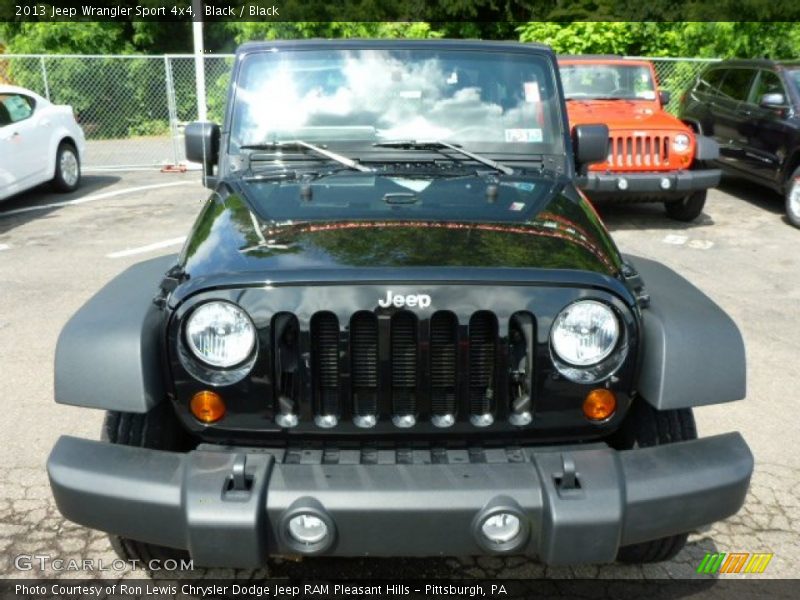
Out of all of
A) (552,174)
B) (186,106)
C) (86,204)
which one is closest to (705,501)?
(552,174)

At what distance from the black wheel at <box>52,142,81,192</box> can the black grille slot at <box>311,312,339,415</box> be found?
9.69 metres

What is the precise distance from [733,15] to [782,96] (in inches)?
236

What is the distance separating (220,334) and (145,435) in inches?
21.1

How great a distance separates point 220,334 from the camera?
2436 millimetres

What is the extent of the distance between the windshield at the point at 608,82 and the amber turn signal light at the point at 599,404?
25.3 ft

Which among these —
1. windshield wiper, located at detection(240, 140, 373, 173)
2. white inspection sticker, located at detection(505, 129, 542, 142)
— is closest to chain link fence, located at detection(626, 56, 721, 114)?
white inspection sticker, located at detection(505, 129, 542, 142)

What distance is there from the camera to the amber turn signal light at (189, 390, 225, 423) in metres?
2.49

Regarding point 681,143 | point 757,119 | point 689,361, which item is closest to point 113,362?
point 689,361

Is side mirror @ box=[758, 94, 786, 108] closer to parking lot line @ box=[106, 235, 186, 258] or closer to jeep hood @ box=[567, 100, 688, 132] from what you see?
jeep hood @ box=[567, 100, 688, 132]

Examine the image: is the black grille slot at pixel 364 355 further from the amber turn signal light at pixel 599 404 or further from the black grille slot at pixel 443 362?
the amber turn signal light at pixel 599 404

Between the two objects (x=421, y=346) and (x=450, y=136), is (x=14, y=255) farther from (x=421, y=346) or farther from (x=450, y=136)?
(x=421, y=346)

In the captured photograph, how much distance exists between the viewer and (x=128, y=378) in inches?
96.1

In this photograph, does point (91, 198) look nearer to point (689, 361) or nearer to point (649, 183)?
point (649, 183)

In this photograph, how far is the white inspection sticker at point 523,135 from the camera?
12.3 feet
